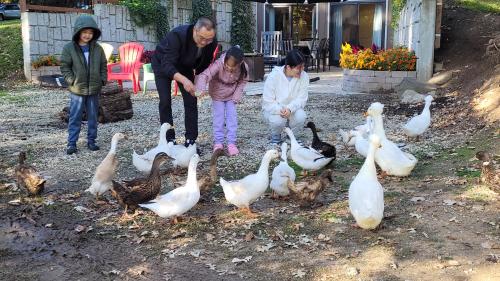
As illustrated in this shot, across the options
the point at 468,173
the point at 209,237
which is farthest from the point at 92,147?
the point at 468,173

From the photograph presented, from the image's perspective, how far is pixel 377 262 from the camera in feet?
11.4

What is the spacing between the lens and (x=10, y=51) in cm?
1566

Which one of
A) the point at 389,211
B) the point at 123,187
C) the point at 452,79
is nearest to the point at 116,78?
the point at 452,79

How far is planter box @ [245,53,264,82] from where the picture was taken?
13.9 meters

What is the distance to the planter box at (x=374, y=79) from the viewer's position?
11.4 m

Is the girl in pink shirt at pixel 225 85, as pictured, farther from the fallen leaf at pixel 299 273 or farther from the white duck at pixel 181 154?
the fallen leaf at pixel 299 273

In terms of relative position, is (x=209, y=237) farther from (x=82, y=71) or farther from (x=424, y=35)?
(x=424, y=35)

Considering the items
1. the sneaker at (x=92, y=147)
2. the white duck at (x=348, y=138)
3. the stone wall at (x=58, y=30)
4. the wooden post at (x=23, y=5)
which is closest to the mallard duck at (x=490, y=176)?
the white duck at (x=348, y=138)

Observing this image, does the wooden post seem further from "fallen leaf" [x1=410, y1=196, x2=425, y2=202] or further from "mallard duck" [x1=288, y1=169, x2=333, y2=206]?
"fallen leaf" [x1=410, y1=196, x2=425, y2=202]

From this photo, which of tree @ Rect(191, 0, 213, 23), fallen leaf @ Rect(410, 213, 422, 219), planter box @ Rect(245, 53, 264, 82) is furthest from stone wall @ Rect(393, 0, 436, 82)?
tree @ Rect(191, 0, 213, 23)

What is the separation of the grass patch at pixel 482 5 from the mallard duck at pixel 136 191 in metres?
11.9

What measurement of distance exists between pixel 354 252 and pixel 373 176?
60cm

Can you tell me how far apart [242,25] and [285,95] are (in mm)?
12717

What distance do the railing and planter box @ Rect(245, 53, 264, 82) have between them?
5.32 meters
